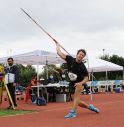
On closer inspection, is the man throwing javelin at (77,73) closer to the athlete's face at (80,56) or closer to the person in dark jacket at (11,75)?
the athlete's face at (80,56)

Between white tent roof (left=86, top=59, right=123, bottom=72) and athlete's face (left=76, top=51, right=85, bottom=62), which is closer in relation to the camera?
athlete's face (left=76, top=51, right=85, bottom=62)

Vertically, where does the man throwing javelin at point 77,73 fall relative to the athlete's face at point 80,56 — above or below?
below

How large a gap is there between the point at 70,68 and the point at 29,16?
84.7 inches

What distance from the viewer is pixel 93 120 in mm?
9219

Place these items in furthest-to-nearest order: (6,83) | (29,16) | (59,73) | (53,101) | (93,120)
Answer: (59,73)
(53,101)
(6,83)
(29,16)
(93,120)

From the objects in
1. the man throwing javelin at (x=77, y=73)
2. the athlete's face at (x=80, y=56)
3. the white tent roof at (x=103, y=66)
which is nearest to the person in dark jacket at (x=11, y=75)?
the man throwing javelin at (x=77, y=73)

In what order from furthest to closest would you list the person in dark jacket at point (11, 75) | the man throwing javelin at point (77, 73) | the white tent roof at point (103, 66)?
the white tent roof at point (103, 66)
the person in dark jacket at point (11, 75)
the man throwing javelin at point (77, 73)

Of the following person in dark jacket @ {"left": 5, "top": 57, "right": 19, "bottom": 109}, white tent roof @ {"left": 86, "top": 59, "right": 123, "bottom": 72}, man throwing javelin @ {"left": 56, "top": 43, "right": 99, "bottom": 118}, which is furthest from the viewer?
white tent roof @ {"left": 86, "top": 59, "right": 123, "bottom": 72}

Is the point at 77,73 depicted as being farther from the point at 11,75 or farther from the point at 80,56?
the point at 11,75

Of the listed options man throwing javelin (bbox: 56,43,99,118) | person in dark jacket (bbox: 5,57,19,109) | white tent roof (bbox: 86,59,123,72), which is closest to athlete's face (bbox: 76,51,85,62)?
man throwing javelin (bbox: 56,43,99,118)

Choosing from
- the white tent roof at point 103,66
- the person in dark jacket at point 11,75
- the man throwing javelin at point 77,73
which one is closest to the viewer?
the man throwing javelin at point 77,73

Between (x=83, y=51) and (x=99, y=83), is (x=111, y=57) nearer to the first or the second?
(x=99, y=83)

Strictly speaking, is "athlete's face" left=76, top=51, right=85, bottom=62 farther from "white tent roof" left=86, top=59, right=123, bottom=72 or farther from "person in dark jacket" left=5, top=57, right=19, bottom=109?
"white tent roof" left=86, top=59, right=123, bottom=72

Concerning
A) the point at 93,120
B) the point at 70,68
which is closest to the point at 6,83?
the point at 70,68
